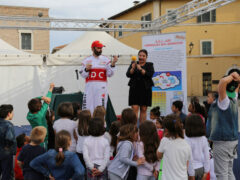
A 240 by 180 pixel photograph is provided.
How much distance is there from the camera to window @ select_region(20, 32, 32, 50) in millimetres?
29219

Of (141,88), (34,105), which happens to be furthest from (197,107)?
(34,105)

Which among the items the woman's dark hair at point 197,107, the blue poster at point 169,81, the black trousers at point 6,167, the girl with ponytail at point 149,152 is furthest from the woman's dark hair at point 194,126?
the blue poster at point 169,81

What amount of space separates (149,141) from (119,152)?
334 mm

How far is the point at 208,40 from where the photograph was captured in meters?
25.1

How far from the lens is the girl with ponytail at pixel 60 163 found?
2865 millimetres

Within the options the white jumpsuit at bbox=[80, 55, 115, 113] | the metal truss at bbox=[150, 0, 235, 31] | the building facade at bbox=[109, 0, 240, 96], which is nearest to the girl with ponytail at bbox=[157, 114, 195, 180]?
the white jumpsuit at bbox=[80, 55, 115, 113]

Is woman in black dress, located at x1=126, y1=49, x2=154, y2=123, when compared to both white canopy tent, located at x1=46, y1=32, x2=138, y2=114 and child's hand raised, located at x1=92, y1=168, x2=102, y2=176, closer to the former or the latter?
child's hand raised, located at x1=92, y1=168, x2=102, y2=176

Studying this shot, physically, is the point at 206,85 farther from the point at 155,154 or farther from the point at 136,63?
the point at 155,154

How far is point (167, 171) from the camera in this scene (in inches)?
116

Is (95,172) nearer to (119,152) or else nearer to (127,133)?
(119,152)

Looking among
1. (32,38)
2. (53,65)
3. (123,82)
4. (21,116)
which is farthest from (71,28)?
(32,38)

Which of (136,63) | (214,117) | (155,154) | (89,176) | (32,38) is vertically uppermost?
(32,38)

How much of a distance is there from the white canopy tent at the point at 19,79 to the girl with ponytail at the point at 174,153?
23.4ft

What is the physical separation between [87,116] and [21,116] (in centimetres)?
625
